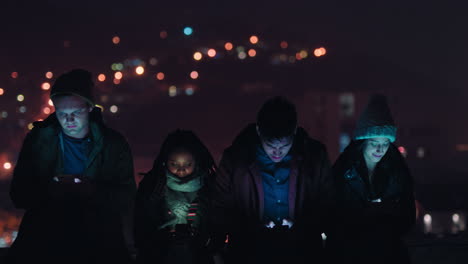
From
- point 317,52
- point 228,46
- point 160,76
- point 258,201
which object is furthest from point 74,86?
point 317,52

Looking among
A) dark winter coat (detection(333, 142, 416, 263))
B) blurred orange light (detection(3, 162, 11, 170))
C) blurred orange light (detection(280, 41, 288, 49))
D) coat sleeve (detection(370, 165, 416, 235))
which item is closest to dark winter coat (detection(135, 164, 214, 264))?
dark winter coat (detection(333, 142, 416, 263))

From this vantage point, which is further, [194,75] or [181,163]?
[194,75]

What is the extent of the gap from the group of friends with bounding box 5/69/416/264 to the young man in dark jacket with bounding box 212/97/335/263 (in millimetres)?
11

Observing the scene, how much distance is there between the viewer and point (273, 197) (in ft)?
15.6

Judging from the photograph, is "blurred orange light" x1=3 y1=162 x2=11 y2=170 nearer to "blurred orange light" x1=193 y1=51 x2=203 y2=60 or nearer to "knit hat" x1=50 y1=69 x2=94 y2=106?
"blurred orange light" x1=193 y1=51 x2=203 y2=60

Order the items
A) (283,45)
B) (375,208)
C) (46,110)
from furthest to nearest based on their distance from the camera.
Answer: (283,45)
(46,110)
(375,208)

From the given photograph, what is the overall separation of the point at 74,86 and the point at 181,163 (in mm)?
1373

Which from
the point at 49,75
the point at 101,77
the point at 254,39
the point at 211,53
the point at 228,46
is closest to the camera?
the point at 49,75

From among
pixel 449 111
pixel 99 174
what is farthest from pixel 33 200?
pixel 449 111

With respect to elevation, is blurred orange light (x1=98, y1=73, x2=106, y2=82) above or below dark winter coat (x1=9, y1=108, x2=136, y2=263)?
above

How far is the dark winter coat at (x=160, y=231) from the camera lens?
4445 mm

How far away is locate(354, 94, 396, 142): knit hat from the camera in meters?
5.18

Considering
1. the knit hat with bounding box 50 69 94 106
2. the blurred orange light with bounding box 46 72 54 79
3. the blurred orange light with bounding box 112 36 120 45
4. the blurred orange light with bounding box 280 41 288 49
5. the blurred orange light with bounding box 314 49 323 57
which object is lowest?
the knit hat with bounding box 50 69 94 106

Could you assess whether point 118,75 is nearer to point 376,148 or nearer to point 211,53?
point 211,53
